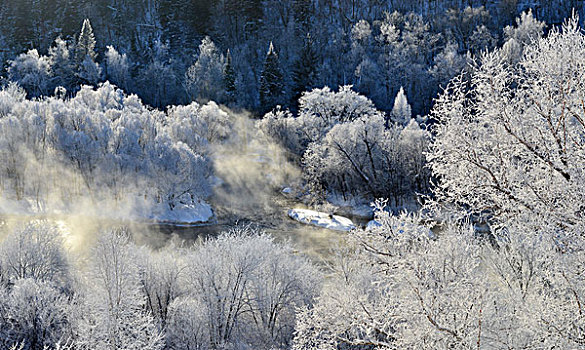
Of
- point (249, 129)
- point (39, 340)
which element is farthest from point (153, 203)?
point (249, 129)

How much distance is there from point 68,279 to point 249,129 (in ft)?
111

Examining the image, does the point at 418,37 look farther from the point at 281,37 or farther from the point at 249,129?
the point at 249,129

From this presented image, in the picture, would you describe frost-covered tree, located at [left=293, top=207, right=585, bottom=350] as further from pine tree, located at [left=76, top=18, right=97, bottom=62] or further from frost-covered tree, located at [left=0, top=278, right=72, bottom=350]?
pine tree, located at [left=76, top=18, right=97, bottom=62]

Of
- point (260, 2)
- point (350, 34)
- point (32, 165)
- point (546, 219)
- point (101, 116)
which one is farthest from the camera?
point (260, 2)

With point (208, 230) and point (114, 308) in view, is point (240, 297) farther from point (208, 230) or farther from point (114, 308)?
point (208, 230)

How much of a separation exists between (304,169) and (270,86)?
696 inches

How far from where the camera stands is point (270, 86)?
2235 inches

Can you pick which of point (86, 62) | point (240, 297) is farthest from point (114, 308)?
point (86, 62)

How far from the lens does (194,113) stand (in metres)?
46.2

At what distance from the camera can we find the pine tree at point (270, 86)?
2229 inches

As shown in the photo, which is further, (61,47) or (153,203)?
(61,47)

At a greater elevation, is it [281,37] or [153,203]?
[281,37]

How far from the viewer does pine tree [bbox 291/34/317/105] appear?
58.6 meters

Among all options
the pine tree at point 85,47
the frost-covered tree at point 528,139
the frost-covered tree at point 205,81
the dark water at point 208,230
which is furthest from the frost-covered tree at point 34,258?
the pine tree at point 85,47
